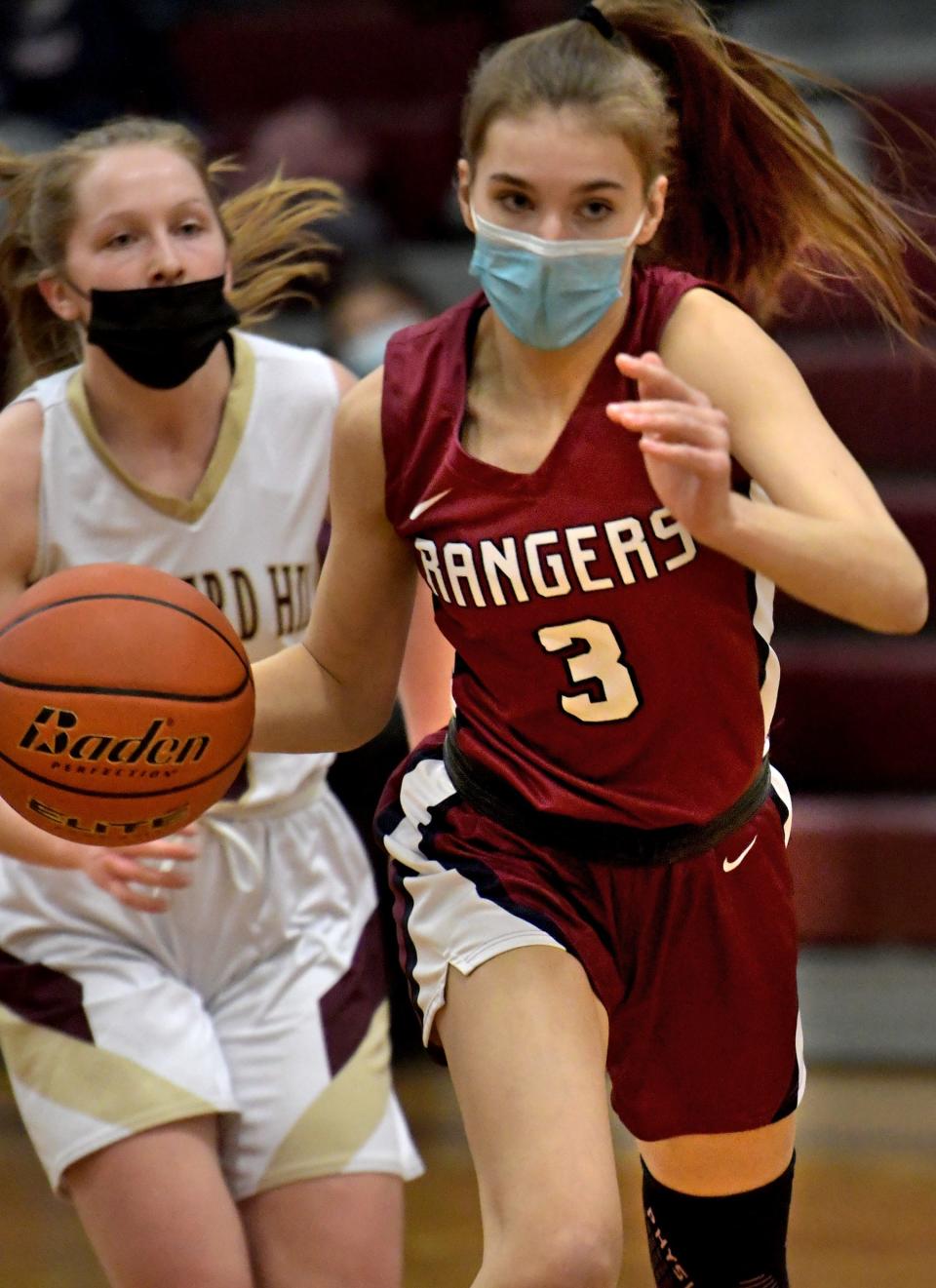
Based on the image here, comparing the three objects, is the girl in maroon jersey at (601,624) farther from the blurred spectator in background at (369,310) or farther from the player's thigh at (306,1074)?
the blurred spectator in background at (369,310)

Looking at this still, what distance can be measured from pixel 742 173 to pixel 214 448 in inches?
37.1

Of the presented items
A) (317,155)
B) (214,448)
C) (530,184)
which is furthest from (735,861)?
(317,155)

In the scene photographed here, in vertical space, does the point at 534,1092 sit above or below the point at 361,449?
below

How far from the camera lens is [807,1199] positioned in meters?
4.67

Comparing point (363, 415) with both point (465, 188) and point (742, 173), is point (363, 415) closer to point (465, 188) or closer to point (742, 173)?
point (465, 188)

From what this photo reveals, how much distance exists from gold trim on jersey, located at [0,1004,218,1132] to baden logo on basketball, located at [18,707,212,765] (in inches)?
22.4

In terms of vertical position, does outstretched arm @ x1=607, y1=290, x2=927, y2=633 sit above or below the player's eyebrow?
below

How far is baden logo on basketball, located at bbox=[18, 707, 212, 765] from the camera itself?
2.63 m

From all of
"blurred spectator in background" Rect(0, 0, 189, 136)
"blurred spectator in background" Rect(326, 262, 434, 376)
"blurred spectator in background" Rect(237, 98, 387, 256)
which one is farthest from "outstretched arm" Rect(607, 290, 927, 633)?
"blurred spectator in background" Rect(0, 0, 189, 136)

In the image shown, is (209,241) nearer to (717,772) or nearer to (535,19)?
(717,772)

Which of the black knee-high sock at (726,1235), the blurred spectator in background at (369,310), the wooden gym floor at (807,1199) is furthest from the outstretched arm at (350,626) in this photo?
the blurred spectator in background at (369,310)

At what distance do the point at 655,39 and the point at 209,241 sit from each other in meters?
0.80

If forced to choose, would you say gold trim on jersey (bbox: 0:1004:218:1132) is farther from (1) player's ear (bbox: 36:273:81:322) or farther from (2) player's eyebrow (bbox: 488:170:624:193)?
(2) player's eyebrow (bbox: 488:170:624:193)

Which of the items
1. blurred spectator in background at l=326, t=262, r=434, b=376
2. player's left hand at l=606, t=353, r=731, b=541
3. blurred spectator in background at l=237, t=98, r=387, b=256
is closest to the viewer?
player's left hand at l=606, t=353, r=731, b=541
